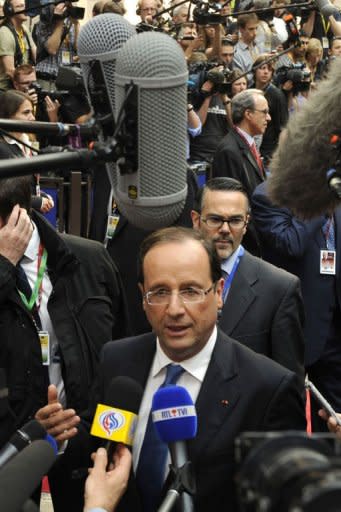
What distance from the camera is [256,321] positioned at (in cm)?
488

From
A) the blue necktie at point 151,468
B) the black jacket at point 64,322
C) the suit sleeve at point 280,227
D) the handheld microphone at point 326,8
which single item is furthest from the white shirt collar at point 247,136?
the blue necktie at point 151,468

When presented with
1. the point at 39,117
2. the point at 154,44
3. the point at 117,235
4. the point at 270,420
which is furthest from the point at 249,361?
the point at 39,117

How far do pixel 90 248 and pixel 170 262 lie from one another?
3.83 feet

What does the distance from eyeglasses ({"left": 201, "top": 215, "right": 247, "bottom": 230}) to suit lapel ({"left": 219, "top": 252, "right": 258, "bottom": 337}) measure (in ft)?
1.44

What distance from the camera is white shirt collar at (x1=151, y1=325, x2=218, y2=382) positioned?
3523mm

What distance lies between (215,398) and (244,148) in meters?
5.74

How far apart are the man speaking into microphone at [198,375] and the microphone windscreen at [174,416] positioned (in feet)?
1.54

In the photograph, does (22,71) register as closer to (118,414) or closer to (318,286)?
(318,286)

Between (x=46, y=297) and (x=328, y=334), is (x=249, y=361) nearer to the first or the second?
(x=46, y=297)

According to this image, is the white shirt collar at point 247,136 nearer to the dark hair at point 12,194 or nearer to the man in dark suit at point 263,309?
the man in dark suit at point 263,309

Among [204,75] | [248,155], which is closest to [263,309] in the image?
[248,155]

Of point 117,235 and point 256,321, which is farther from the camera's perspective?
point 117,235

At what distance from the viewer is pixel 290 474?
4.38 feet

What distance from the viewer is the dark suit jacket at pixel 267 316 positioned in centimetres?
484
